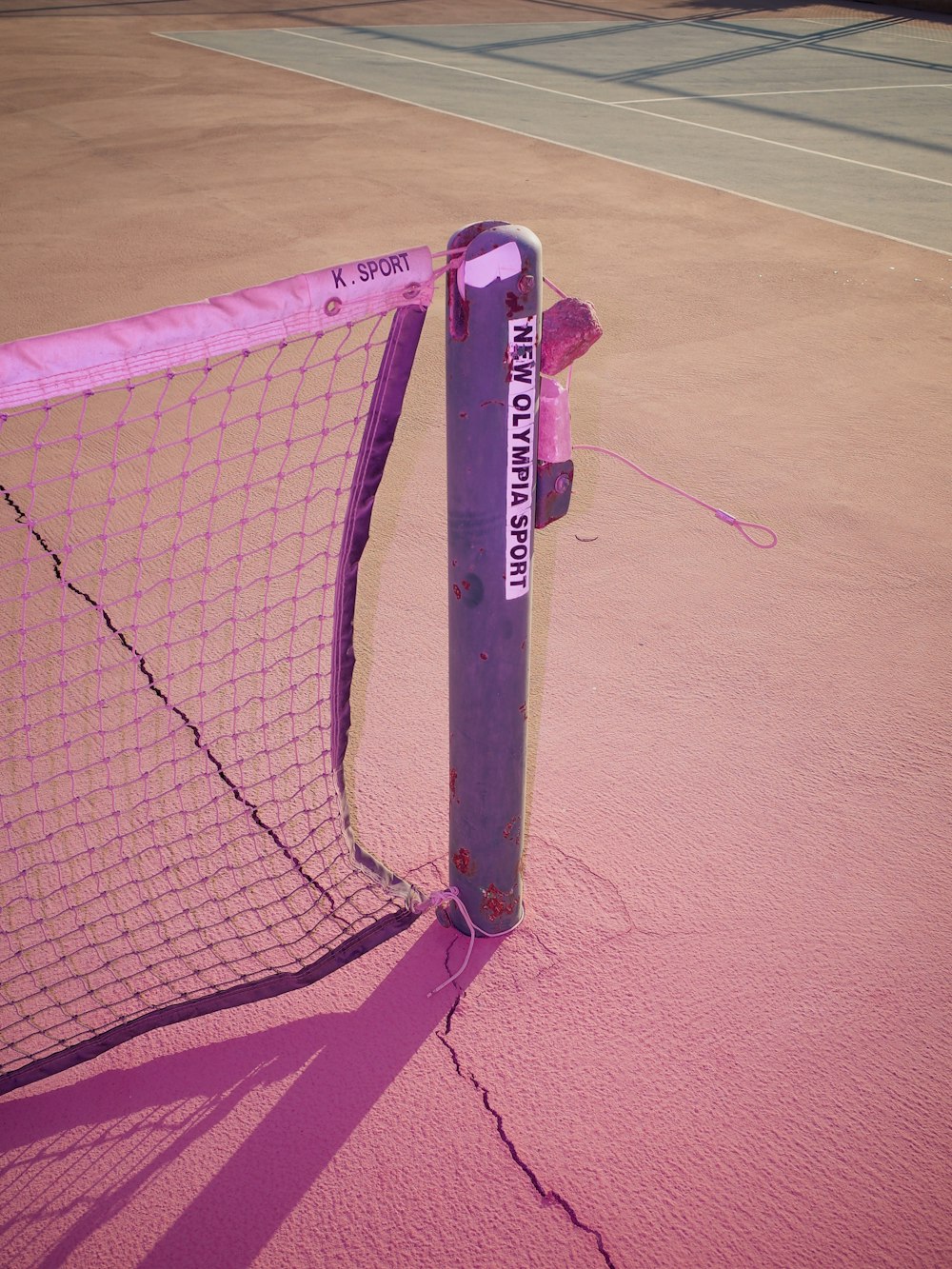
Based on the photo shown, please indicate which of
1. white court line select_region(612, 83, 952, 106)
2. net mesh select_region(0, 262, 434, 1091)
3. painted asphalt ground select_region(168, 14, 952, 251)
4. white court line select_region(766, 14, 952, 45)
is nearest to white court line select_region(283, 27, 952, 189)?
painted asphalt ground select_region(168, 14, 952, 251)

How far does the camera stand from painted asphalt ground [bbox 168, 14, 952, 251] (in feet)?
36.2

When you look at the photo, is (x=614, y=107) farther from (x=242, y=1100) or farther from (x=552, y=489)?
(x=242, y=1100)

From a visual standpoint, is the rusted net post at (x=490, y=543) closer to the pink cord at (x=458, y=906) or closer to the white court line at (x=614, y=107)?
the pink cord at (x=458, y=906)

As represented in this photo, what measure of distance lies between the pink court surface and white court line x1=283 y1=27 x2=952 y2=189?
126 inches

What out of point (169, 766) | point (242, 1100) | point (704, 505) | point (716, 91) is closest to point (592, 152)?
point (716, 91)

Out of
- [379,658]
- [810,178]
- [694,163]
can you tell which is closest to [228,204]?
[694,163]

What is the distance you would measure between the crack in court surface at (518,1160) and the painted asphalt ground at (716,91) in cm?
872

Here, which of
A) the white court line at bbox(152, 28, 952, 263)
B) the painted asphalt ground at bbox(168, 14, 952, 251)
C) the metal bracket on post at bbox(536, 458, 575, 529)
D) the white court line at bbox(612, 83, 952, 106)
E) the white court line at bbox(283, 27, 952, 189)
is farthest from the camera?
the white court line at bbox(612, 83, 952, 106)

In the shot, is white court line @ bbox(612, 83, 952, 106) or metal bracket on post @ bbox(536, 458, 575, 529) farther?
white court line @ bbox(612, 83, 952, 106)

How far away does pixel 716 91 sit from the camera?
15.8m

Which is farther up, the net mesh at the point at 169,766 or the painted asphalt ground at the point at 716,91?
the painted asphalt ground at the point at 716,91

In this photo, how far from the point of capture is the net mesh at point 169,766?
2736 millimetres

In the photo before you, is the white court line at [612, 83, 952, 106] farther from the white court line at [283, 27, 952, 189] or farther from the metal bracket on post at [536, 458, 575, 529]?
the metal bracket on post at [536, 458, 575, 529]

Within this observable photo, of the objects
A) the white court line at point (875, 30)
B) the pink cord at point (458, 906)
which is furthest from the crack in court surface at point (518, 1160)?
the white court line at point (875, 30)
